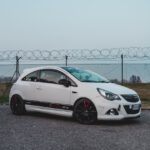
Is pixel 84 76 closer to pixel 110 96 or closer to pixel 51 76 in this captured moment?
pixel 51 76

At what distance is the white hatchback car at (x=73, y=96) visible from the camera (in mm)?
12719

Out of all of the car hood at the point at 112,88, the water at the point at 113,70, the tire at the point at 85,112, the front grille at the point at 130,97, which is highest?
the water at the point at 113,70

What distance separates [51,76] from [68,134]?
3455 mm

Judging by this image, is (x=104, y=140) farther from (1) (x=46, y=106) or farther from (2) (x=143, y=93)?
(2) (x=143, y=93)

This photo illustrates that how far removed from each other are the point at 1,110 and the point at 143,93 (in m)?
8.43

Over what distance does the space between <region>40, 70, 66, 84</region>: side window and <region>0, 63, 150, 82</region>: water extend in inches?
374

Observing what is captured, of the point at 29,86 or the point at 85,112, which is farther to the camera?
the point at 29,86

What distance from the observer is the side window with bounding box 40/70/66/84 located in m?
13.9

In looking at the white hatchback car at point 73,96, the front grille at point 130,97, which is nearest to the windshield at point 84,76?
the white hatchback car at point 73,96

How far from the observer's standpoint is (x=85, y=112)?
1291cm

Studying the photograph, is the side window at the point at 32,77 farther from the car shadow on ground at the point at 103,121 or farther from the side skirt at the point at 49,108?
the car shadow on ground at the point at 103,121

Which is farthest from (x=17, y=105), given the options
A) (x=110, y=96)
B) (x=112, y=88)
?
(x=110, y=96)

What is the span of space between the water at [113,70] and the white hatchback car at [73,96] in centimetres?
939

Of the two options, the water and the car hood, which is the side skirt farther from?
the water
